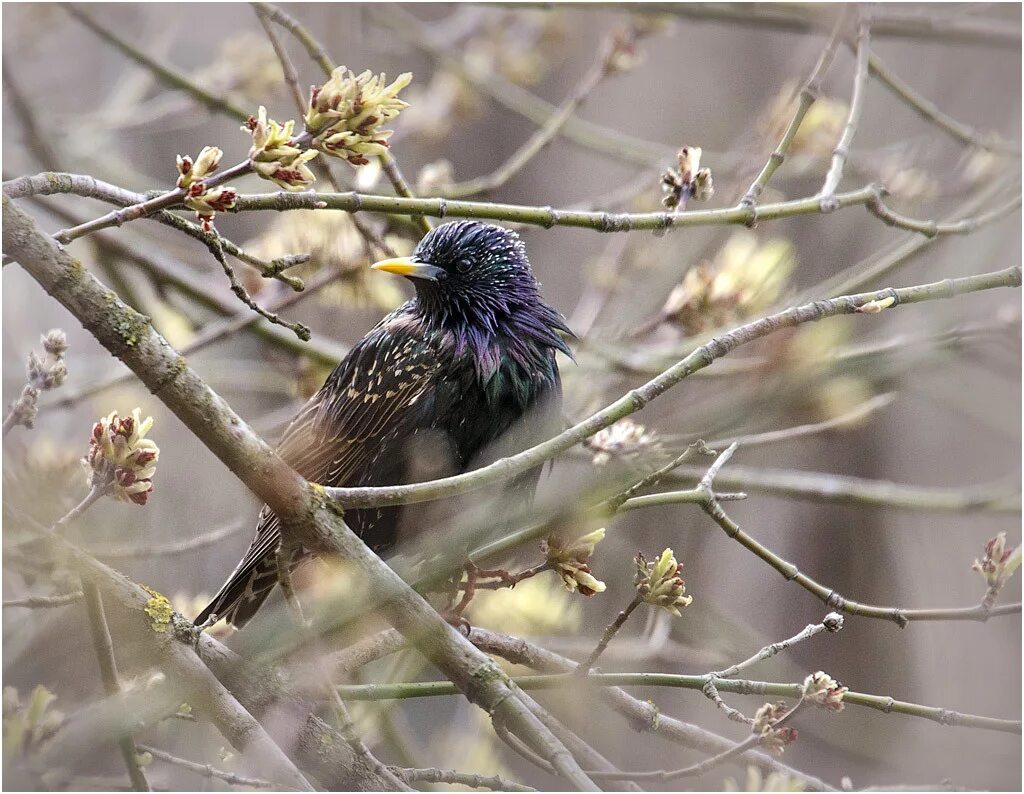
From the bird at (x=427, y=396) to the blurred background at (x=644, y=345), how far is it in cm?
13

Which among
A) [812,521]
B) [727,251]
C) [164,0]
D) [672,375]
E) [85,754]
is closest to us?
[85,754]

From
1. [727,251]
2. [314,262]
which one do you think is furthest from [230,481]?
[727,251]

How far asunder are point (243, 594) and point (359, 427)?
55 centimetres

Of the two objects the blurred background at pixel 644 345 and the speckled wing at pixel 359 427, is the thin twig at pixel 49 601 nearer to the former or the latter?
the blurred background at pixel 644 345

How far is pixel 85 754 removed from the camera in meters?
1.71

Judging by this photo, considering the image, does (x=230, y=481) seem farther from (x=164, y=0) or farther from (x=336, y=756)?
(x=164, y=0)

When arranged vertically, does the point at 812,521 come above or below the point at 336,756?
above

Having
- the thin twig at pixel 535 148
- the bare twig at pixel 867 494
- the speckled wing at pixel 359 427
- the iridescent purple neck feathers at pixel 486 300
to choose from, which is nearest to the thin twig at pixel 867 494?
the bare twig at pixel 867 494

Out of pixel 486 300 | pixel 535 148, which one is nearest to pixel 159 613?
pixel 486 300

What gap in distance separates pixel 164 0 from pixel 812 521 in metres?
3.94

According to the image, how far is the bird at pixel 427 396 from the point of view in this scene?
9.23 feet

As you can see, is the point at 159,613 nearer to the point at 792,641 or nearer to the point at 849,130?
the point at 792,641

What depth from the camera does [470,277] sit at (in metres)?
3.16

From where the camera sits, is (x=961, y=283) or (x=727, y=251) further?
(x=727, y=251)
